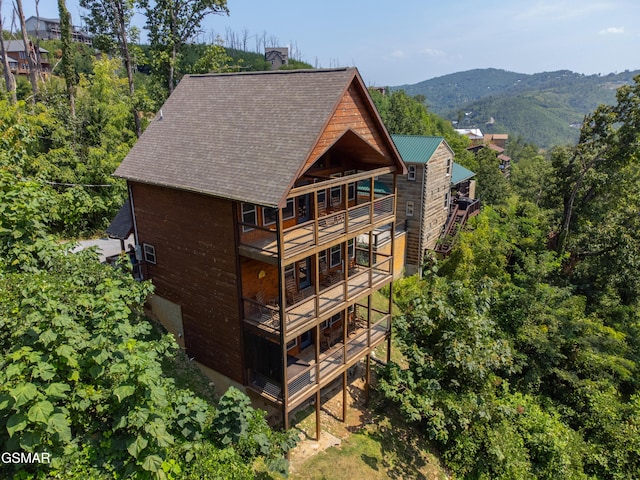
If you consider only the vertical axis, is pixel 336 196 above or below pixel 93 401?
above

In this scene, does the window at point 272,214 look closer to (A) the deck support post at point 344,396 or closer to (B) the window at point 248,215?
(B) the window at point 248,215

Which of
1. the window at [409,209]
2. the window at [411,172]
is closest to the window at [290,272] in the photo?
the window at [411,172]

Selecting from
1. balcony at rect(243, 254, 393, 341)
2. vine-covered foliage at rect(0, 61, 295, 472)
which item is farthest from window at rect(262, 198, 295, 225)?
vine-covered foliage at rect(0, 61, 295, 472)

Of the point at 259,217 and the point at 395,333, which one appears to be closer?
the point at 259,217

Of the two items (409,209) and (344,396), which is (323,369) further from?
(409,209)

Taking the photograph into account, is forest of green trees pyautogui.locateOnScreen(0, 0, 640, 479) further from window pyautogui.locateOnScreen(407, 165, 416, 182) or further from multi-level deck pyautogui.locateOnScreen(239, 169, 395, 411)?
window pyautogui.locateOnScreen(407, 165, 416, 182)

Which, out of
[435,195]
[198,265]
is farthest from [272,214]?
[435,195]
